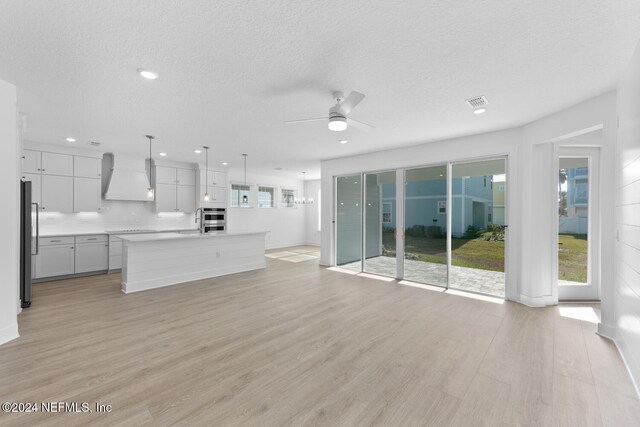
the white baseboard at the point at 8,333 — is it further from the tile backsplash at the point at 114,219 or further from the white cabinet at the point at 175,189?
the white cabinet at the point at 175,189

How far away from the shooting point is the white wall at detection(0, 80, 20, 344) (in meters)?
2.90

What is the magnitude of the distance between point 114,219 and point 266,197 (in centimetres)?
471

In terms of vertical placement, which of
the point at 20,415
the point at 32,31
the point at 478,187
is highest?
the point at 32,31

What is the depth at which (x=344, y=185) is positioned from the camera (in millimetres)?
7047

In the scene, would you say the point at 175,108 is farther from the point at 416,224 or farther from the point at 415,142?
the point at 416,224

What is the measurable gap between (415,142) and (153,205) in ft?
21.5

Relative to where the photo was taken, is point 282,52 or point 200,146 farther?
point 200,146

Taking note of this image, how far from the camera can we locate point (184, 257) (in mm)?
5516

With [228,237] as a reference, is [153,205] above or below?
above

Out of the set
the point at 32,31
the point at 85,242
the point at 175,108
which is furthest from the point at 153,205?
the point at 32,31

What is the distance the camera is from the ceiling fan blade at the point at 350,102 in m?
2.72

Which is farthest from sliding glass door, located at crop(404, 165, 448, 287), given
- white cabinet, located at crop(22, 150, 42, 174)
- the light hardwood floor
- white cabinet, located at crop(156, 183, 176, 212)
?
white cabinet, located at crop(22, 150, 42, 174)

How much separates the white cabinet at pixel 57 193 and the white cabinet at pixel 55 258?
692 mm

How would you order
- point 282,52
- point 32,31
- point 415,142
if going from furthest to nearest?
1. point 415,142
2. point 282,52
3. point 32,31
